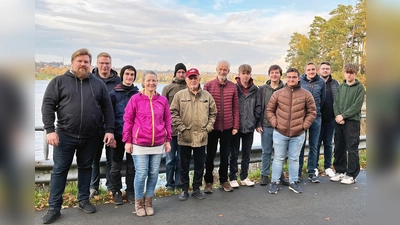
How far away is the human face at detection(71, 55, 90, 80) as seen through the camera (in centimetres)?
362

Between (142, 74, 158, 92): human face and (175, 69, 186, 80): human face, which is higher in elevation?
(175, 69, 186, 80): human face

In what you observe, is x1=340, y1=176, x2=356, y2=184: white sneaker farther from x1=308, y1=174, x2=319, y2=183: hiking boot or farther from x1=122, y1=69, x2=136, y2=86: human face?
x1=122, y1=69, x2=136, y2=86: human face

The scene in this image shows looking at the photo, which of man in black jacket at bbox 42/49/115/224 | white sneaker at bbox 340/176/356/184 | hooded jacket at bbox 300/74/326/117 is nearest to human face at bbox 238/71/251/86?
hooded jacket at bbox 300/74/326/117

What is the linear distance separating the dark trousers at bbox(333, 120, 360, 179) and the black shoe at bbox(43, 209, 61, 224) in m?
4.83

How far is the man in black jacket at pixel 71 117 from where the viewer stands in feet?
11.6

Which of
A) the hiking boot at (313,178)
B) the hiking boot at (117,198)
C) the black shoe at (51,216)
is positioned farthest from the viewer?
the hiking boot at (313,178)

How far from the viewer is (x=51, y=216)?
3520mm

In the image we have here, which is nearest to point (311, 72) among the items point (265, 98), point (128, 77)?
point (265, 98)

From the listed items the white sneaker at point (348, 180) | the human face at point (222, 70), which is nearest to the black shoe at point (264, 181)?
the white sneaker at point (348, 180)

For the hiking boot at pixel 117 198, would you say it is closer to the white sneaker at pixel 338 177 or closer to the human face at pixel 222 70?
the human face at pixel 222 70

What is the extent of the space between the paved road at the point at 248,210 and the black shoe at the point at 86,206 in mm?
63
